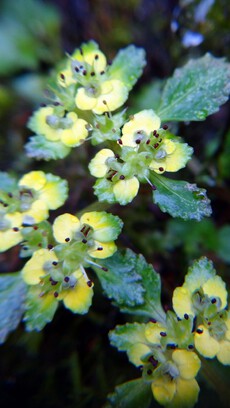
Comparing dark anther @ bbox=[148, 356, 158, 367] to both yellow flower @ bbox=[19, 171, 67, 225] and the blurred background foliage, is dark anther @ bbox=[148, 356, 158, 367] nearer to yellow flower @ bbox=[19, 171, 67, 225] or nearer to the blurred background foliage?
the blurred background foliage

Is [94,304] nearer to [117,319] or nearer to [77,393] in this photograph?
[117,319]

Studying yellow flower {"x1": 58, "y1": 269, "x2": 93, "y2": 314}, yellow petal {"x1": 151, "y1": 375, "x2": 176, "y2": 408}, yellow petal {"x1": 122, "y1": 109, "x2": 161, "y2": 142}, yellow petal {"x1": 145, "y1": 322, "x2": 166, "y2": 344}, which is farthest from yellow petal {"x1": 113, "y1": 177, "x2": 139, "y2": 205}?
yellow petal {"x1": 151, "y1": 375, "x2": 176, "y2": 408}

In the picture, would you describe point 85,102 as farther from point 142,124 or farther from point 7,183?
point 7,183

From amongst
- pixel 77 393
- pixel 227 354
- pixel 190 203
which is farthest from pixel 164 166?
pixel 77 393

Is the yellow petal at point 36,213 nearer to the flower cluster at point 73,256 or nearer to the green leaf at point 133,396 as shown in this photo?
the flower cluster at point 73,256

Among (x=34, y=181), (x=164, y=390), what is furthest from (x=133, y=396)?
(x=34, y=181)
